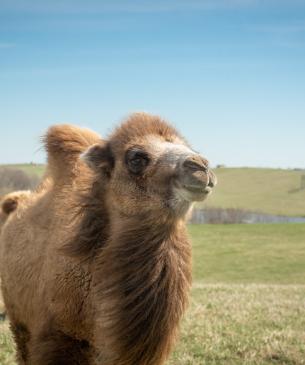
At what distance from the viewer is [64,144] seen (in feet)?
22.2

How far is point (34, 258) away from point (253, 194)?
91.2 metres

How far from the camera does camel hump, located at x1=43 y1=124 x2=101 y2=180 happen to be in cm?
649

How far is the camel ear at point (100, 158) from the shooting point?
521cm

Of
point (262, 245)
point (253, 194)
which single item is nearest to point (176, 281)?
point (262, 245)

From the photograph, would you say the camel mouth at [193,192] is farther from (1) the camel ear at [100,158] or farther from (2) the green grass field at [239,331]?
(2) the green grass field at [239,331]

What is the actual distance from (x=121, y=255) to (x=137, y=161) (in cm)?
78

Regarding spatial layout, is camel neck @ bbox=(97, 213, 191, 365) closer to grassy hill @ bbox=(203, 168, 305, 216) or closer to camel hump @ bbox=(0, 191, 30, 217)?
camel hump @ bbox=(0, 191, 30, 217)

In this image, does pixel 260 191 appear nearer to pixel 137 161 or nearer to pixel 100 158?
pixel 100 158

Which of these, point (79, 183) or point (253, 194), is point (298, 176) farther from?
point (79, 183)

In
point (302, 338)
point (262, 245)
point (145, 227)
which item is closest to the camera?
point (145, 227)

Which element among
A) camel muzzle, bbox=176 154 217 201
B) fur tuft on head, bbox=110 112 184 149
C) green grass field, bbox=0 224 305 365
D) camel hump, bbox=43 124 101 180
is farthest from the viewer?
green grass field, bbox=0 224 305 365

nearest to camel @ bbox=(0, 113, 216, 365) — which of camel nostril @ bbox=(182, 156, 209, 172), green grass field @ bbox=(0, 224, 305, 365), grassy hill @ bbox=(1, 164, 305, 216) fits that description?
camel nostril @ bbox=(182, 156, 209, 172)

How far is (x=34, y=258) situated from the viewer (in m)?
5.88

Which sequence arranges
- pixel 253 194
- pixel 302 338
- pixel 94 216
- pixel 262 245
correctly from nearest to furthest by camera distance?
1. pixel 94 216
2. pixel 302 338
3. pixel 262 245
4. pixel 253 194
